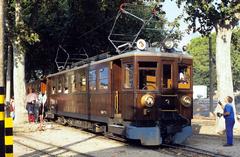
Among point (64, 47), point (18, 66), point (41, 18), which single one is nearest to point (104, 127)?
point (18, 66)

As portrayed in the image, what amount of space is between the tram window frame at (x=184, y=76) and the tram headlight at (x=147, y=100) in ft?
4.40

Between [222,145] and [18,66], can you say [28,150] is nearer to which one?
[222,145]

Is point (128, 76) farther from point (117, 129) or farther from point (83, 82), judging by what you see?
point (83, 82)

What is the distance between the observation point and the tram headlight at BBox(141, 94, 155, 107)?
51.2ft

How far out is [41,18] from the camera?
34.4 meters

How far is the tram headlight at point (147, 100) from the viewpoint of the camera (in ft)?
51.2

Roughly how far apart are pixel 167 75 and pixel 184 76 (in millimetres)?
703

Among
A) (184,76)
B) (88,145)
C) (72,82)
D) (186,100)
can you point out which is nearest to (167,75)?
(184,76)

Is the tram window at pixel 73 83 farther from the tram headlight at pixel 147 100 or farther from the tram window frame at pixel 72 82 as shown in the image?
the tram headlight at pixel 147 100

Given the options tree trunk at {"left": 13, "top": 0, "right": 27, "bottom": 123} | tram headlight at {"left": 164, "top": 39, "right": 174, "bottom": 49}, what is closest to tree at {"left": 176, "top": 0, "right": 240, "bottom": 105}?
tram headlight at {"left": 164, "top": 39, "right": 174, "bottom": 49}

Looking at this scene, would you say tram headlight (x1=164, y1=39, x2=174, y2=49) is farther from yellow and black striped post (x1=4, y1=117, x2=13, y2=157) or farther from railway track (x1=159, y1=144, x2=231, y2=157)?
yellow and black striped post (x1=4, y1=117, x2=13, y2=157)

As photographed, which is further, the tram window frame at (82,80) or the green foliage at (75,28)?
the green foliage at (75,28)

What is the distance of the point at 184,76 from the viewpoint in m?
16.9

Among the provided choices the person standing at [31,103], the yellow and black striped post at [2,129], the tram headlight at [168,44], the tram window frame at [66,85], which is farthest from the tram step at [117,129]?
the person standing at [31,103]
